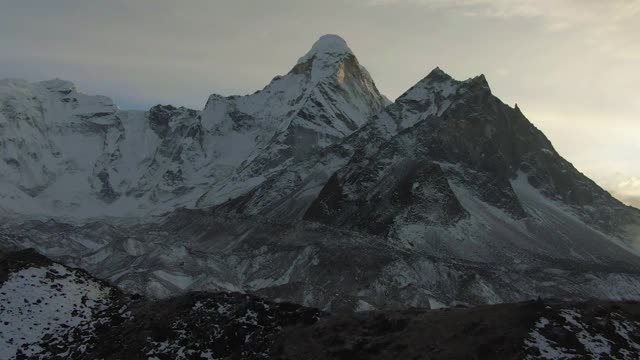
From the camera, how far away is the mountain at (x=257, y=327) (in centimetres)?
4844

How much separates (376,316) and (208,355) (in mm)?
11181

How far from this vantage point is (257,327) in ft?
191

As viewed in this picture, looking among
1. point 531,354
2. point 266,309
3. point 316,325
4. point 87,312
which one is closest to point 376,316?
point 316,325

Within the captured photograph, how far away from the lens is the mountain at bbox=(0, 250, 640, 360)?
48.4m

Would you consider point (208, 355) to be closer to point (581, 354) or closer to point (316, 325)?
point (316, 325)

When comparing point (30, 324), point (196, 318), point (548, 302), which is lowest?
point (30, 324)

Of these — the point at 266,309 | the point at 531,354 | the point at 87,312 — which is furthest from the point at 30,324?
the point at 531,354

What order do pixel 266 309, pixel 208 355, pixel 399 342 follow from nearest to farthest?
pixel 399 342, pixel 208 355, pixel 266 309

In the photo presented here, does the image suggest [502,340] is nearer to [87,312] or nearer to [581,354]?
[581,354]

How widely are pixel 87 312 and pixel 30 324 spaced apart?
4.17m

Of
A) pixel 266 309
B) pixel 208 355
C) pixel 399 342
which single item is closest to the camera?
pixel 399 342

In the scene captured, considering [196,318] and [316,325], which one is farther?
[196,318]

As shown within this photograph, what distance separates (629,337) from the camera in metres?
48.2

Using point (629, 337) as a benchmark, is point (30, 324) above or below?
below
